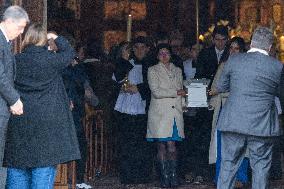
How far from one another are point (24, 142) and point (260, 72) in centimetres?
251

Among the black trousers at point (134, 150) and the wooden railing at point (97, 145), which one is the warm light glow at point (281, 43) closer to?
the wooden railing at point (97, 145)

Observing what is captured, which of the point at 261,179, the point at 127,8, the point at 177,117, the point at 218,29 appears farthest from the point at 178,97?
the point at 127,8

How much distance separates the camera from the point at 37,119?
7.54m

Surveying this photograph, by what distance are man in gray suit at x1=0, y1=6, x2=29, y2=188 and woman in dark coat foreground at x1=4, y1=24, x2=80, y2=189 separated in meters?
0.15

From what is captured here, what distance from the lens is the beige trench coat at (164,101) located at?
441 inches

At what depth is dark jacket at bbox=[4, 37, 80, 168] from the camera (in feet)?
24.7

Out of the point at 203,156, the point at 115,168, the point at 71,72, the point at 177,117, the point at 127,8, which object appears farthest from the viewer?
the point at 127,8

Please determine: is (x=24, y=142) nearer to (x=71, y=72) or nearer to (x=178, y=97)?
(x=71, y=72)

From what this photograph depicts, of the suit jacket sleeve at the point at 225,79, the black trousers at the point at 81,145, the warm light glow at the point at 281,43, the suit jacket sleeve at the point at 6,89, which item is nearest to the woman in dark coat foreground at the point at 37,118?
the suit jacket sleeve at the point at 6,89

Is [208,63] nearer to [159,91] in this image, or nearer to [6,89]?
[159,91]

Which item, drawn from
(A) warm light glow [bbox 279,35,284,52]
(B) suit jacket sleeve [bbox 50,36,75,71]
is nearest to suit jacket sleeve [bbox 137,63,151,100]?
(B) suit jacket sleeve [bbox 50,36,75,71]

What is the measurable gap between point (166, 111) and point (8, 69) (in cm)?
432

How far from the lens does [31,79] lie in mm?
7531

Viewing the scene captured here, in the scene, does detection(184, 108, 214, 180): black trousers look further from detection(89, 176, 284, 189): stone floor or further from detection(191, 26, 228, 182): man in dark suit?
detection(89, 176, 284, 189): stone floor
